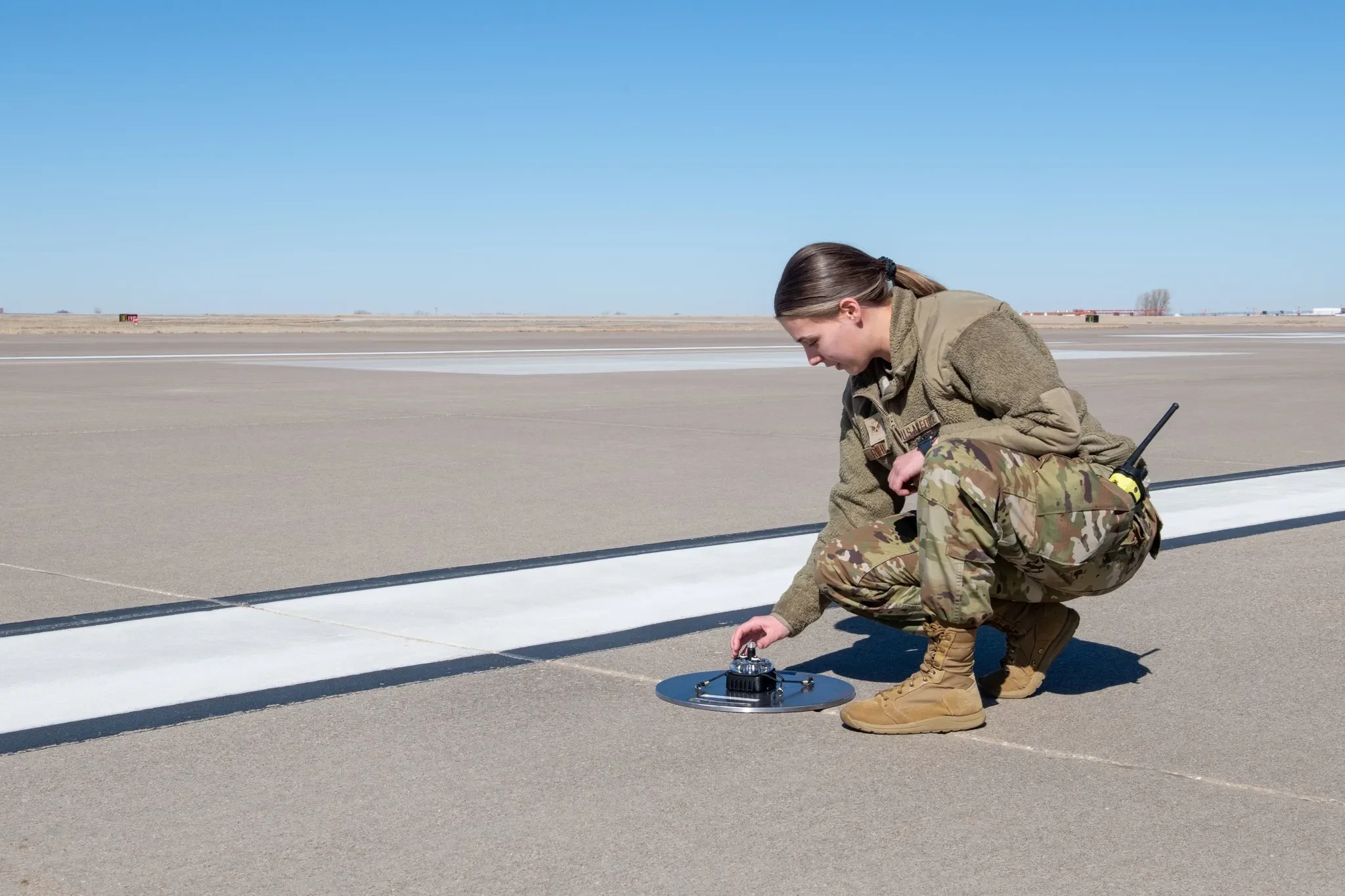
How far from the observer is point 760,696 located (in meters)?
4.43

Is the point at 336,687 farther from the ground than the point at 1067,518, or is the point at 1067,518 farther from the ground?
the point at 1067,518

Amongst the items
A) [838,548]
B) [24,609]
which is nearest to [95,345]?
[24,609]

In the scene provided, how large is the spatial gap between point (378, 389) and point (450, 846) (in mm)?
16615

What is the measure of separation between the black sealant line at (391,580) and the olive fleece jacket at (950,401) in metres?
2.43

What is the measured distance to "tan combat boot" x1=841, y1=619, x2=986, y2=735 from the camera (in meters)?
4.12

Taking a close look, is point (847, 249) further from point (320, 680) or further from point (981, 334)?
point (320, 680)

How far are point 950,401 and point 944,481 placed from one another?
30cm

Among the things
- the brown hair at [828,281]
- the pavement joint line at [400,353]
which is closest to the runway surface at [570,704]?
the brown hair at [828,281]

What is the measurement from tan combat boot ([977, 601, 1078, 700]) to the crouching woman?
→ 0.25 meters

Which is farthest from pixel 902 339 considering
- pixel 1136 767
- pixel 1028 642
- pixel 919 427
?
pixel 1136 767

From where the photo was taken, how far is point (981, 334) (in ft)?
13.1

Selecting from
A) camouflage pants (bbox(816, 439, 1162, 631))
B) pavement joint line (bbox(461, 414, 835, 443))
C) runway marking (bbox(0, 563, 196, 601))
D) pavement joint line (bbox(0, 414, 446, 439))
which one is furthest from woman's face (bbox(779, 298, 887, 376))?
pavement joint line (bbox(0, 414, 446, 439))

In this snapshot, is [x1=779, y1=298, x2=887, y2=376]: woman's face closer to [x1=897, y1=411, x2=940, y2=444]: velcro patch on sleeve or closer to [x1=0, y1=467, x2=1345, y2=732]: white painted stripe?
[x1=897, y1=411, x2=940, y2=444]: velcro patch on sleeve

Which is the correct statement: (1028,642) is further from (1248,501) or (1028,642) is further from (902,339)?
(1248,501)
